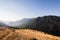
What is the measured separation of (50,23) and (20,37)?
89.8 m

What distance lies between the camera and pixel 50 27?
100875mm

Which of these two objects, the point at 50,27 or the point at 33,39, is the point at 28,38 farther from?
the point at 50,27

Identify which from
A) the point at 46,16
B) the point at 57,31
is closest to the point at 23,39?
the point at 57,31

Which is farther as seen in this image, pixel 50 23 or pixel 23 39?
pixel 50 23

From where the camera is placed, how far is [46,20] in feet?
381

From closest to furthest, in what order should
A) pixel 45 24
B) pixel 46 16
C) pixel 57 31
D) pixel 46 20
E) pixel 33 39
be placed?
pixel 33 39
pixel 57 31
pixel 45 24
pixel 46 20
pixel 46 16

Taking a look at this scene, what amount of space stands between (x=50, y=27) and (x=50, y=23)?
8.90 meters

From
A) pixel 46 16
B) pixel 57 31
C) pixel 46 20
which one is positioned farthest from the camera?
pixel 46 16

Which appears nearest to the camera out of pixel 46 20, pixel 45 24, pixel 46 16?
pixel 45 24

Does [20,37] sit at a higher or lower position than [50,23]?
higher

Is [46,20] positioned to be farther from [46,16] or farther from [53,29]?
[53,29]

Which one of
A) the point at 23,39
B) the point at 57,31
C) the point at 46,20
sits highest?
the point at 23,39

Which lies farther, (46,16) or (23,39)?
Result: (46,16)

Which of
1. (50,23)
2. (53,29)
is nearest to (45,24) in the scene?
(50,23)
